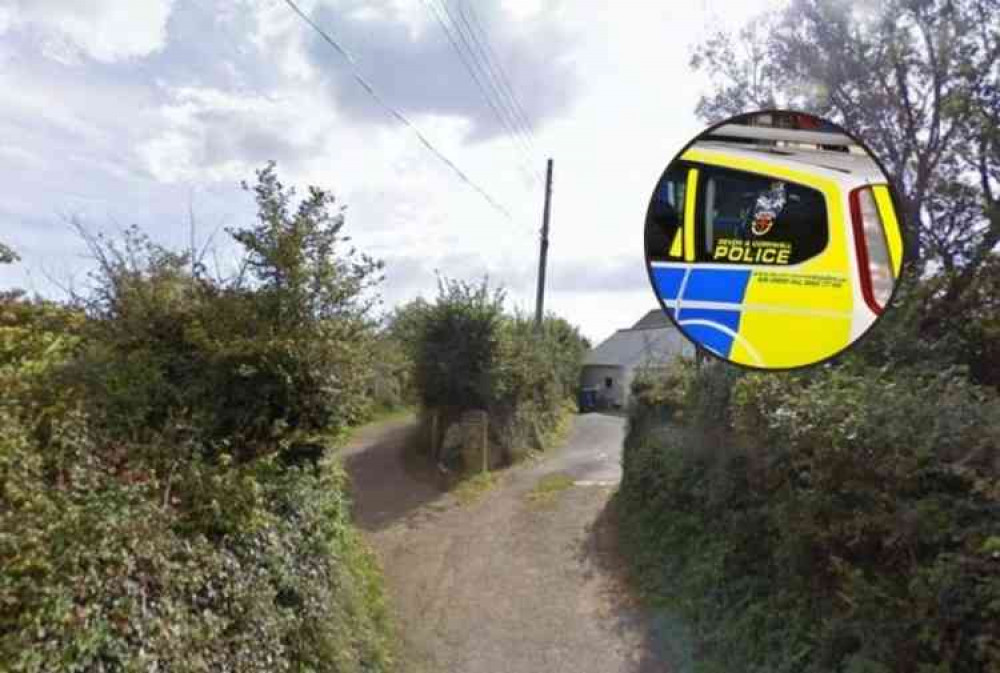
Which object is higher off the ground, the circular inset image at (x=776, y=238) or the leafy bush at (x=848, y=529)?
the circular inset image at (x=776, y=238)

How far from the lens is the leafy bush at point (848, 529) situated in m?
2.56

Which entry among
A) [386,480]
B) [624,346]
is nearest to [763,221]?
[386,480]

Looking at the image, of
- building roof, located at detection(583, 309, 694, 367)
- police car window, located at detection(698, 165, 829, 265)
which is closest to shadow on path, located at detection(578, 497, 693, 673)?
police car window, located at detection(698, 165, 829, 265)

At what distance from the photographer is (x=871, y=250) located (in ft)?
7.64

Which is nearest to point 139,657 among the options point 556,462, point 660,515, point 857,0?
point 660,515

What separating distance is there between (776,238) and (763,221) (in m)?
0.08

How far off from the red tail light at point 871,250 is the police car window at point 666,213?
2.17 feet

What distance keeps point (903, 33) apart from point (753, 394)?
503 centimetres

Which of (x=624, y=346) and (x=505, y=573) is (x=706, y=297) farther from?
(x=624, y=346)

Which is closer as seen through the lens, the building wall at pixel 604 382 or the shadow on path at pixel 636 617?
the shadow on path at pixel 636 617

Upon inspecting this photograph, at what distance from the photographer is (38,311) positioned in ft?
16.4

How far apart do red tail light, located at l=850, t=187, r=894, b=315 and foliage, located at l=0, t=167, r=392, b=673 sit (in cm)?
317

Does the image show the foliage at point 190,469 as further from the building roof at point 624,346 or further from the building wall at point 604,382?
the building roof at point 624,346

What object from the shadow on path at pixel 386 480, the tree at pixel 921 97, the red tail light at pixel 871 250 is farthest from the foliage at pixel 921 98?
the shadow on path at pixel 386 480
